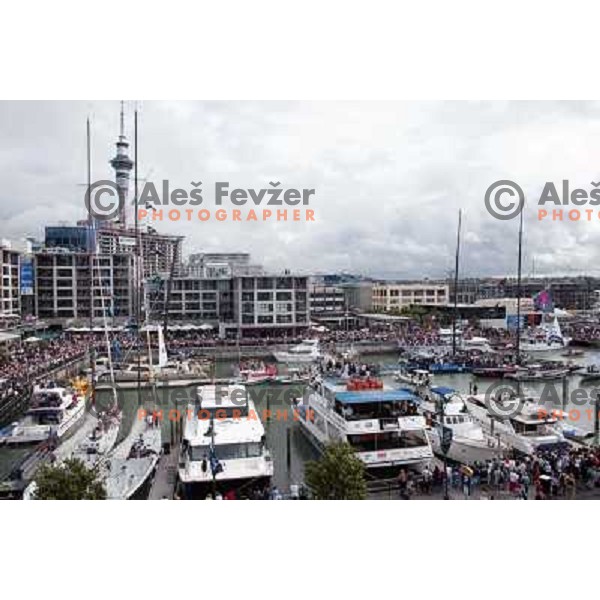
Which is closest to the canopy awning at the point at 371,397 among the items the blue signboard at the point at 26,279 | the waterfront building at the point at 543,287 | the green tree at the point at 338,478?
the green tree at the point at 338,478

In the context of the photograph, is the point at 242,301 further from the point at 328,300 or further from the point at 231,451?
the point at 231,451

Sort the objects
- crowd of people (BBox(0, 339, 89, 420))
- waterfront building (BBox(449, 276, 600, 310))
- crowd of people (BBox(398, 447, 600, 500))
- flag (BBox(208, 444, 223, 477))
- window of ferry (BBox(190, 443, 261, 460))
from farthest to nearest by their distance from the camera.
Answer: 1. waterfront building (BBox(449, 276, 600, 310))
2. crowd of people (BBox(0, 339, 89, 420))
3. window of ferry (BBox(190, 443, 261, 460))
4. flag (BBox(208, 444, 223, 477))
5. crowd of people (BBox(398, 447, 600, 500))

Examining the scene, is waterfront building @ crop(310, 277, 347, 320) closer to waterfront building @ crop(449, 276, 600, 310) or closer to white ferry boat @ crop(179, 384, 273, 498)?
waterfront building @ crop(449, 276, 600, 310)

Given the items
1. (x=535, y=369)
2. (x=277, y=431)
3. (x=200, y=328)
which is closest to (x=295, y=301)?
(x=200, y=328)

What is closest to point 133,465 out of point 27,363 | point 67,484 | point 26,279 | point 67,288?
point 67,484

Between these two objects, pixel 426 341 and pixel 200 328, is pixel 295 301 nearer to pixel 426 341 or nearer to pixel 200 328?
pixel 200 328

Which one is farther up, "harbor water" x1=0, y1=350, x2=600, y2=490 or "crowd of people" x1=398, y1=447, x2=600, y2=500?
"crowd of people" x1=398, y1=447, x2=600, y2=500

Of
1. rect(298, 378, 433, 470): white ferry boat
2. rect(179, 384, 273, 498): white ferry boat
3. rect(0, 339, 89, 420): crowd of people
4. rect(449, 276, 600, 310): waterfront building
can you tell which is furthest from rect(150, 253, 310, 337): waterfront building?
rect(449, 276, 600, 310): waterfront building

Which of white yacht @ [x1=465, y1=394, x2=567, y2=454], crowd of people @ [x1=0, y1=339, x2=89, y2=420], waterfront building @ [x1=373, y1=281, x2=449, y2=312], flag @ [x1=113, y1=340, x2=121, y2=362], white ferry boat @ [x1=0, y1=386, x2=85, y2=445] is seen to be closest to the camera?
white yacht @ [x1=465, y1=394, x2=567, y2=454]
